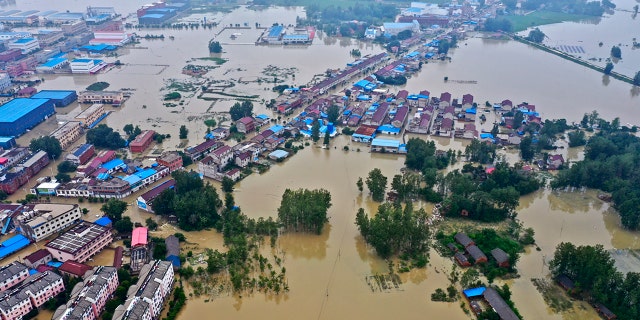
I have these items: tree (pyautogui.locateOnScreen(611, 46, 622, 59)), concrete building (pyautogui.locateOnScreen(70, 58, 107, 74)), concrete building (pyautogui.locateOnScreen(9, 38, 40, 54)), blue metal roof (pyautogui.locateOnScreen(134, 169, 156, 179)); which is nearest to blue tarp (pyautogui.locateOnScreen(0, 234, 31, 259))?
blue metal roof (pyautogui.locateOnScreen(134, 169, 156, 179))

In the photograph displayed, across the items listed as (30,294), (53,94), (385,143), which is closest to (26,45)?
Answer: (53,94)

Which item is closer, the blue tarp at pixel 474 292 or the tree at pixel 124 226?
the blue tarp at pixel 474 292

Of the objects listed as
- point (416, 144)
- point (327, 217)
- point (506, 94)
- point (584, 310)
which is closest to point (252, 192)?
point (327, 217)

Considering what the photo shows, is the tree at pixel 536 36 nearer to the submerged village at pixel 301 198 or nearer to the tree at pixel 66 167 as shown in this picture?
the submerged village at pixel 301 198

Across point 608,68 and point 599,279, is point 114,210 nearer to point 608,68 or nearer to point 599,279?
point 599,279

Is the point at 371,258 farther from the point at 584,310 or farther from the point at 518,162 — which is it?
the point at 518,162

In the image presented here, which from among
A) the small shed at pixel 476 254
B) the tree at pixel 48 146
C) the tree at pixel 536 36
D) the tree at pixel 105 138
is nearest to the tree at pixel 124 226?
the tree at pixel 105 138

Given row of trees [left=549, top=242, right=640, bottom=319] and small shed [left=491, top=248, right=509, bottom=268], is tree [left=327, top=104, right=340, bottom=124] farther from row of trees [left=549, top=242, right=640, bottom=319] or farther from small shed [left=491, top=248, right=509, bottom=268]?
row of trees [left=549, top=242, right=640, bottom=319]
